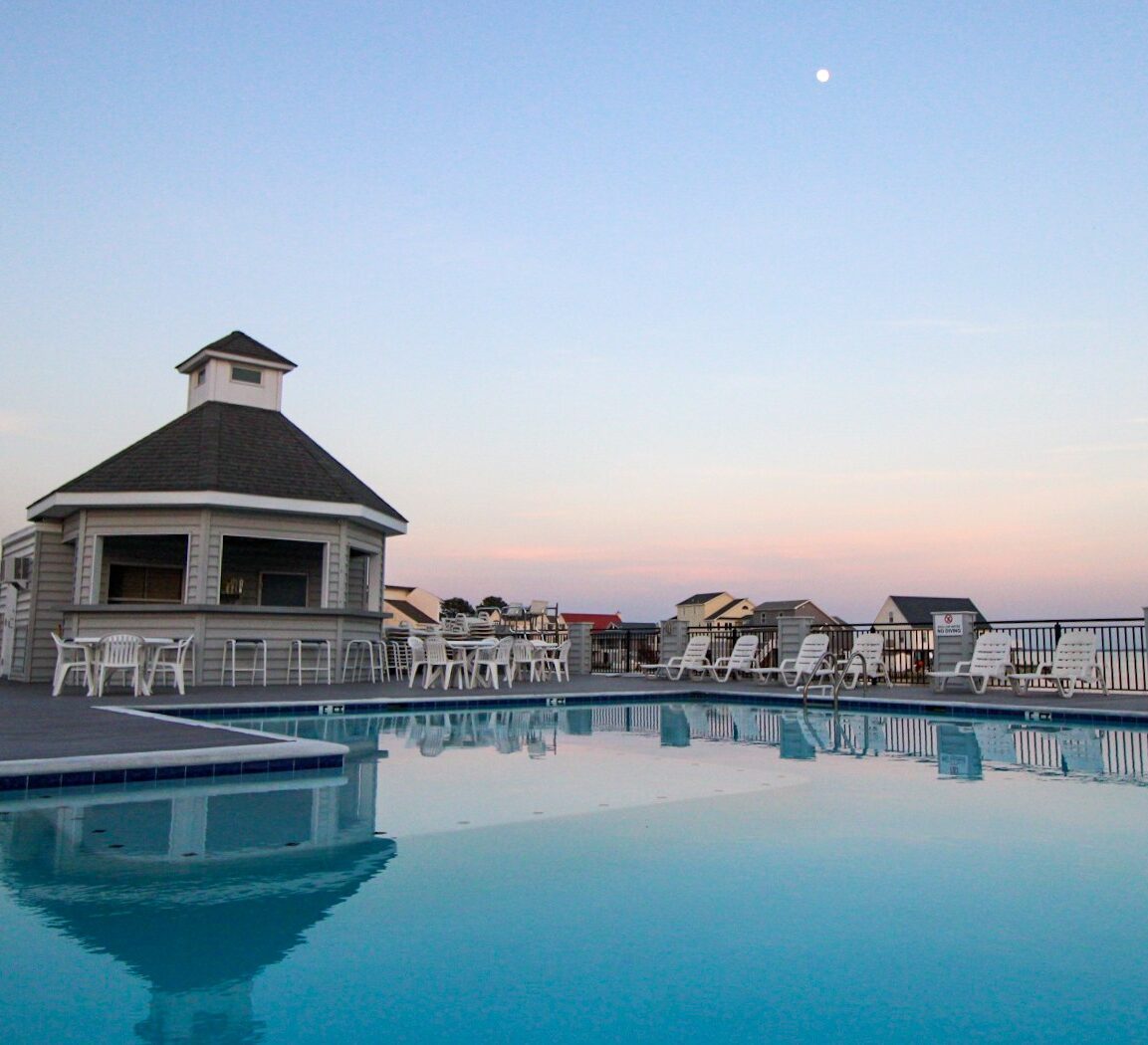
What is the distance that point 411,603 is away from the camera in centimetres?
5709

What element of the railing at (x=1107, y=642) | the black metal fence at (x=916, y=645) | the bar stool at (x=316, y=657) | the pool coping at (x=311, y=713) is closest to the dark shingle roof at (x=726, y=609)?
the black metal fence at (x=916, y=645)

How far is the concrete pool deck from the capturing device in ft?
21.2

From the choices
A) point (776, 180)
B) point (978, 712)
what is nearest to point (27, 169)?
point (776, 180)

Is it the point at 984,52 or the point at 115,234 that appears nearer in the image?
the point at 984,52

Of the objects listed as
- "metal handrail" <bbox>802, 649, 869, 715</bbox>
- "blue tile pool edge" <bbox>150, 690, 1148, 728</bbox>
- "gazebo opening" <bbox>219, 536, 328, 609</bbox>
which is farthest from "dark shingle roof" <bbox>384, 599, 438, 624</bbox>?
"blue tile pool edge" <bbox>150, 690, 1148, 728</bbox>

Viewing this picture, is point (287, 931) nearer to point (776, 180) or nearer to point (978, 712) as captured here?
point (978, 712)

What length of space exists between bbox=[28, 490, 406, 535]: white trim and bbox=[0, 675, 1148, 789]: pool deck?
2649 millimetres

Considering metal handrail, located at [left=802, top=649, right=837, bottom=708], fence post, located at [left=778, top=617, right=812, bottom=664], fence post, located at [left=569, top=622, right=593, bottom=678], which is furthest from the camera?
fence post, located at [left=569, top=622, right=593, bottom=678]

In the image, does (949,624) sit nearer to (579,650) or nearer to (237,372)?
(579,650)

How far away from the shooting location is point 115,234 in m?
14.5

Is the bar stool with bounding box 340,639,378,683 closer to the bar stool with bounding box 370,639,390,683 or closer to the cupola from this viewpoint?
the bar stool with bounding box 370,639,390,683

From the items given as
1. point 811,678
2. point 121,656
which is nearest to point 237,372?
point 121,656

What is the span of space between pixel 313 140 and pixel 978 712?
11840 mm

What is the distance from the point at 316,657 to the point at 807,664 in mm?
7642
